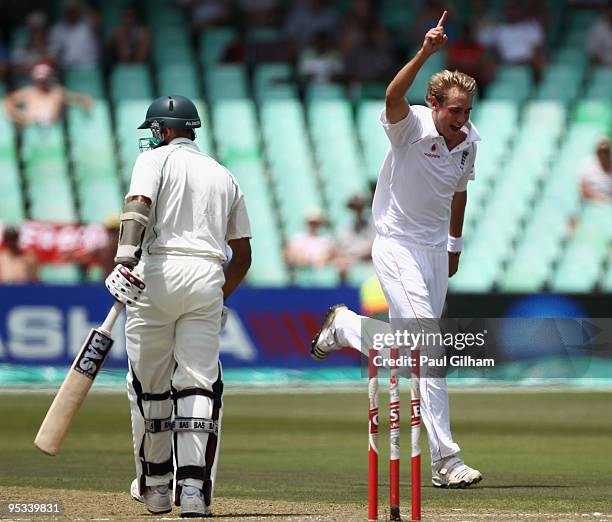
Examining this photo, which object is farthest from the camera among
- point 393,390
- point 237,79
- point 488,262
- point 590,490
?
point 237,79

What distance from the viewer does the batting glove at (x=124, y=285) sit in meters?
6.50

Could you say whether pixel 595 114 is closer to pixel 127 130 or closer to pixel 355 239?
pixel 355 239

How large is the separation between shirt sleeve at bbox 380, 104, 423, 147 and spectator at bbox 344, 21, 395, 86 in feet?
40.4

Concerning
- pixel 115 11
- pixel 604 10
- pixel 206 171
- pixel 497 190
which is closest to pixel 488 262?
pixel 497 190

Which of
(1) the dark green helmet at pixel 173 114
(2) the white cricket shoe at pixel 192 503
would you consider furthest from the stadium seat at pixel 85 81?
(2) the white cricket shoe at pixel 192 503

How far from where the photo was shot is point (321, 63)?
20.2 metres

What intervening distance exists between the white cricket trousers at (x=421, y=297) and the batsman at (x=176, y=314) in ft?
4.07

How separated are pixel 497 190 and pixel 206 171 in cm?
1285

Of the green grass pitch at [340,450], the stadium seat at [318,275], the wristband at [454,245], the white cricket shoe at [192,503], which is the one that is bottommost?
the green grass pitch at [340,450]

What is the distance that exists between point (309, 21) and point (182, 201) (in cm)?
1422

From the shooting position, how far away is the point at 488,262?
18.2 meters

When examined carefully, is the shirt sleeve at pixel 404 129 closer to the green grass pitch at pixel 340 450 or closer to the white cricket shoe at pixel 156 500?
the green grass pitch at pixel 340 450

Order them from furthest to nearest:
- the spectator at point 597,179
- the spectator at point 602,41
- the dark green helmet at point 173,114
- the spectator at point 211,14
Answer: the spectator at point 211,14 → the spectator at point 602,41 → the spectator at point 597,179 → the dark green helmet at point 173,114

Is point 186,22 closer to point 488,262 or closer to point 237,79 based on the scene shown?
point 237,79
